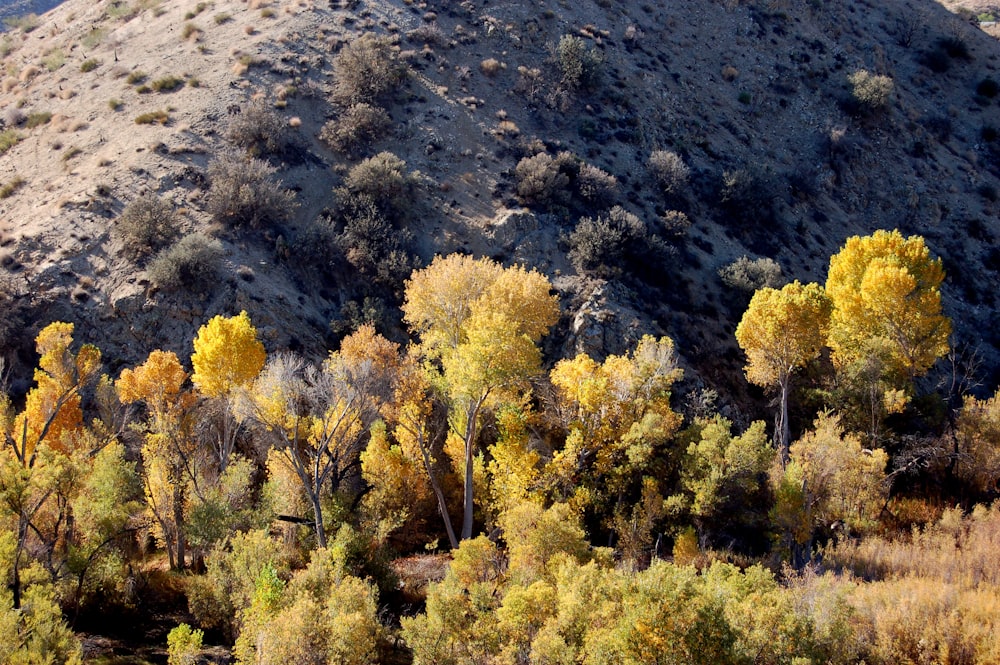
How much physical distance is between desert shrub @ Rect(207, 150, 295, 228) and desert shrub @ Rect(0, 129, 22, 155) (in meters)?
16.3

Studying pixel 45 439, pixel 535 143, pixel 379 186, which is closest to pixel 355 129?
pixel 379 186

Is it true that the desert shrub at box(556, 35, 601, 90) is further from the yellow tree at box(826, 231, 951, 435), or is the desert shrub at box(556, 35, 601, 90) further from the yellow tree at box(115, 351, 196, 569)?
the yellow tree at box(115, 351, 196, 569)

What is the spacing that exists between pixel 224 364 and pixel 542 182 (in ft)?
74.4

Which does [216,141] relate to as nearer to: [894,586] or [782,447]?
[782,447]

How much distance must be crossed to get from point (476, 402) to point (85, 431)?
16303 mm

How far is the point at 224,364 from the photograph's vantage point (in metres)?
27.9

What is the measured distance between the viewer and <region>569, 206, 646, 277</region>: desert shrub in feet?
128

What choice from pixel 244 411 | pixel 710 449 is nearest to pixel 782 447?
pixel 710 449

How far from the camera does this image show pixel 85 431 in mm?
27688

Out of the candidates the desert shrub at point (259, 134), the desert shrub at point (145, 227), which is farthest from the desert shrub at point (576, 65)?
the desert shrub at point (145, 227)

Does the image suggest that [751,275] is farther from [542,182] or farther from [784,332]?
[542,182]

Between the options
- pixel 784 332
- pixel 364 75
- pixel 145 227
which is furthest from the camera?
pixel 364 75

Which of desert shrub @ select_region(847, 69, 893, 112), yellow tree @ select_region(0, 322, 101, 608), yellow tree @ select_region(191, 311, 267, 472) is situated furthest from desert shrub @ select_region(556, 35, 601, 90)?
yellow tree @ select_region(0, 322, 101, 608)

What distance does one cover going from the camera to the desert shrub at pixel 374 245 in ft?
125
